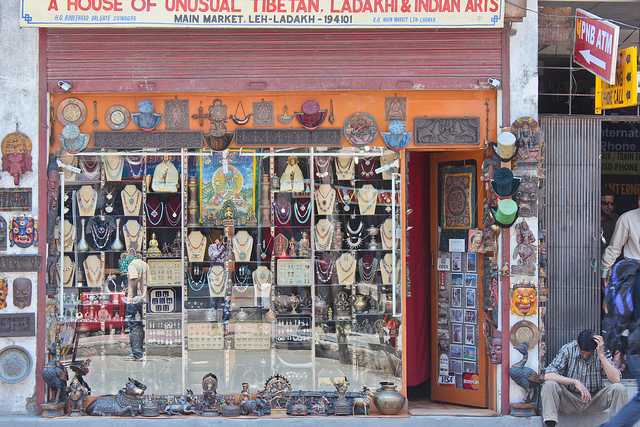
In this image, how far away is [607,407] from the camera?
841 centimetres

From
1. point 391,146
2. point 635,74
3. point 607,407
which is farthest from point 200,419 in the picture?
point 635,74

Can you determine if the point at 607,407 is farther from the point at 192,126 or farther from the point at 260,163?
the point at 192,126

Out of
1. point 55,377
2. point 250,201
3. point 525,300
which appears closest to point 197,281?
point 250,201

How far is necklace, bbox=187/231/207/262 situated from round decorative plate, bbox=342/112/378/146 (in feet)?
5.39

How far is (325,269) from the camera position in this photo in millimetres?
8992

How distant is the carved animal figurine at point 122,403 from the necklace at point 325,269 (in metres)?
1.91

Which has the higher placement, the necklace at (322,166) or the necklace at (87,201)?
the necklace at (322,166)

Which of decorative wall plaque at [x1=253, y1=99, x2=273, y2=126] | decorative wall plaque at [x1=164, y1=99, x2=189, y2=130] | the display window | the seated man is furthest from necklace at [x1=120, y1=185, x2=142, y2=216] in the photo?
the seated man

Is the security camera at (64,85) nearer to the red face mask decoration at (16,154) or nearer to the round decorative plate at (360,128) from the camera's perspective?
the red face mask decoration at (16,154)

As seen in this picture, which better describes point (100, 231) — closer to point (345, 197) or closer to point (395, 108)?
point (345, 197)

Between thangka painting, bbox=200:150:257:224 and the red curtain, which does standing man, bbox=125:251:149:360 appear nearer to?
thangka painting, bbox=200:150:257:224

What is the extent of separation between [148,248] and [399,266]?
233 centimetres

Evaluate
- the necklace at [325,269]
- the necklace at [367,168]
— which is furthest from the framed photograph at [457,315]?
the necklace at [367,168]

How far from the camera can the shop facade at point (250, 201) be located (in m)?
8.67
